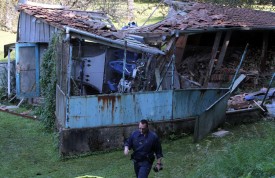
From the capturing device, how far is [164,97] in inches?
489

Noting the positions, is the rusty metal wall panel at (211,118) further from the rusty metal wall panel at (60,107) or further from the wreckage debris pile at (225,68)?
the rusty metal wall panel at (60,107)

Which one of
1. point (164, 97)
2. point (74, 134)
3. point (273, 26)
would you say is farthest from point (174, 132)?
point (273, 26)

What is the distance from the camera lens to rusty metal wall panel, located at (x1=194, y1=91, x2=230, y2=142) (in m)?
11.8

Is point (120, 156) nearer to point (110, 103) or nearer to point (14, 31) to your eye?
point (110, 103)

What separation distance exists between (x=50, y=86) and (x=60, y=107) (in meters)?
1.49

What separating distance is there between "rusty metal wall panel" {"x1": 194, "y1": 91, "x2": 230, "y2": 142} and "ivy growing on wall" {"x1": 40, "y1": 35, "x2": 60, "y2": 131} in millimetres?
4593

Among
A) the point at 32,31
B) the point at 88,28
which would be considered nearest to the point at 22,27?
the point at 32,31

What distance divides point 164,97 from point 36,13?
5.74m

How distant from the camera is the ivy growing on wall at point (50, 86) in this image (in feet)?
45.1

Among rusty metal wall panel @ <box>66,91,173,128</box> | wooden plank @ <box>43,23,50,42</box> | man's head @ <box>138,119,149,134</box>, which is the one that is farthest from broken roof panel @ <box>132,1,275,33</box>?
man's head @ <box>138,119,149,134</box>

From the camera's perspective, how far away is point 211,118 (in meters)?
12.4

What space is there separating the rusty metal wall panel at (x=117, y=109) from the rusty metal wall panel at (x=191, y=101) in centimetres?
23

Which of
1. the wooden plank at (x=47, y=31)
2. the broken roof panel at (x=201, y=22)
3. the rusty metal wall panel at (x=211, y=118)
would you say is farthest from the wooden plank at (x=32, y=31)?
the rusty metal wall panel at (x=211, y=118)

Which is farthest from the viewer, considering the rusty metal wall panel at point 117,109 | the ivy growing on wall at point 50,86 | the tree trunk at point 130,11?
the tree trunk at point 130,11
